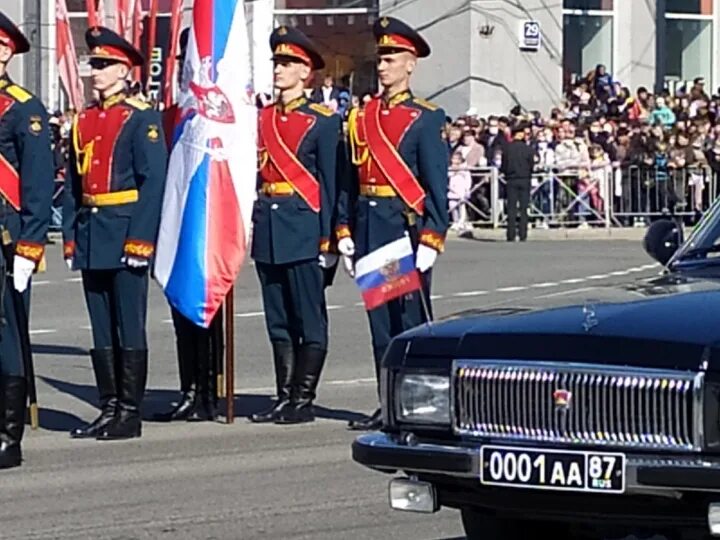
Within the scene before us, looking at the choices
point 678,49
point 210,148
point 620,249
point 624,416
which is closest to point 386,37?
point 210,148

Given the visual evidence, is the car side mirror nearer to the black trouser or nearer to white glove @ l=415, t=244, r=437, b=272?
white glove @ l=415, t=244, r=437, b=272

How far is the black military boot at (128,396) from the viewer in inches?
453

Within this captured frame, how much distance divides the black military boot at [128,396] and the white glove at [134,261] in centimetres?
51

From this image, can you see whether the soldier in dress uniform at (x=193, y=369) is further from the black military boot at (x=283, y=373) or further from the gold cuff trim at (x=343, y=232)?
the gold cuff trim at (x=343, y=232)

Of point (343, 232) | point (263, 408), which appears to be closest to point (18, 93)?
point (343, 232)

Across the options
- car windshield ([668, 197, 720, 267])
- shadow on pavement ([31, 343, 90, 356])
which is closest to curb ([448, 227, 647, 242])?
shadow on pavement ([31, 343, 90, 356])

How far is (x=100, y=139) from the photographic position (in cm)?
1129

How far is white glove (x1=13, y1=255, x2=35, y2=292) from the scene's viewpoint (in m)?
10.7

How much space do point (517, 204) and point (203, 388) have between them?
1930cm

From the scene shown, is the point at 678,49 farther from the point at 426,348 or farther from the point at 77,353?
the point at 426,348

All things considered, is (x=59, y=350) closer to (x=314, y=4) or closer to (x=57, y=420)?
(x=57, y=420)

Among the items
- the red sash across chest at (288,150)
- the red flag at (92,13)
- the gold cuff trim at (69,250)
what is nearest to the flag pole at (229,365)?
the red sash across chest at (288,150)

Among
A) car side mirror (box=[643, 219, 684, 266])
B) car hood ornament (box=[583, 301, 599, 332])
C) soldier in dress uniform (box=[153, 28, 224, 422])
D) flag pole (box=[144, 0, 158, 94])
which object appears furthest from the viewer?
flag pole (box=[144, 0, 158, 94])

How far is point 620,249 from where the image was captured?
29328mm
